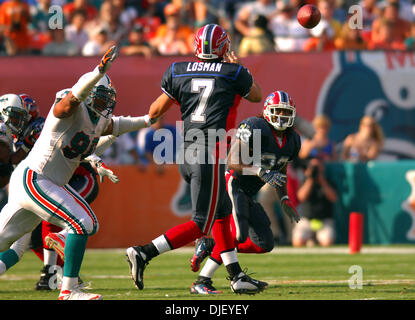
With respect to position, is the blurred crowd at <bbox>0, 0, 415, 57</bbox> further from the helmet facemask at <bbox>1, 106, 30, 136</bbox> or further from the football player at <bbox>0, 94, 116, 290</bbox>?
the helmet facemask at <bbox>1, 106, 30, 136</bbox>

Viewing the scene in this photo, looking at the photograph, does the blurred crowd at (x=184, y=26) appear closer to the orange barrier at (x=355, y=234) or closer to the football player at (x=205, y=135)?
the orange barrier at (x=355, y=234)

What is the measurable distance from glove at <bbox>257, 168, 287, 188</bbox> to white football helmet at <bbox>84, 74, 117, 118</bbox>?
59.8 inches

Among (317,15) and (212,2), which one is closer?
(317,15)

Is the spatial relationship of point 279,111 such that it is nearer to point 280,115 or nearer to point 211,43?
point 280,115

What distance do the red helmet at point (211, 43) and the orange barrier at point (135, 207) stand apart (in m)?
5.31

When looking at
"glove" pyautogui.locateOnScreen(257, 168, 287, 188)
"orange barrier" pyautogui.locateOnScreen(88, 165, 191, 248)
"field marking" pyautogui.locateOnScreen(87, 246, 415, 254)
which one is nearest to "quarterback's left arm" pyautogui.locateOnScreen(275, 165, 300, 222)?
"glove" pyautogui.locateOnScreen(257, 168, 287, 188)

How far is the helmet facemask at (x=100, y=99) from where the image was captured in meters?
6.97

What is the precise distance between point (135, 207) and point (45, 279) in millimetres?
4575

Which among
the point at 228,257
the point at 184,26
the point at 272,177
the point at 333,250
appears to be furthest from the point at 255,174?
the point at 184,26

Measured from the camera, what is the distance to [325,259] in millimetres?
11133

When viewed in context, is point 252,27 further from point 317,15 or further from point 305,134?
point 317,15

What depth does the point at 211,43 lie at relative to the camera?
766 centimetres
